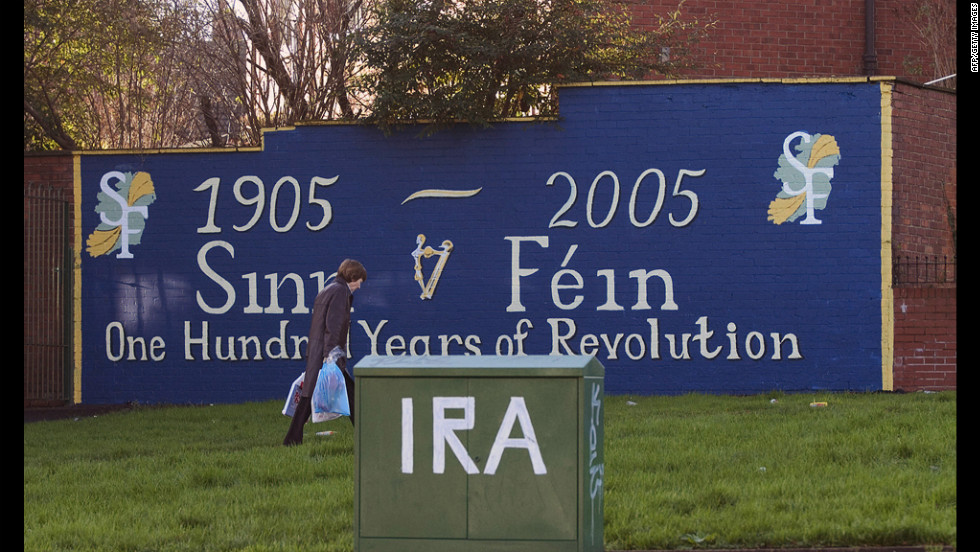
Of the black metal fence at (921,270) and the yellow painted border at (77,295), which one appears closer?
the black metal fence at (921,270)

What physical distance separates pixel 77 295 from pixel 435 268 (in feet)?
16.5

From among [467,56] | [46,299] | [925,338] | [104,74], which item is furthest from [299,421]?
[104,74]

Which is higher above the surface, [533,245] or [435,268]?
[533,245]

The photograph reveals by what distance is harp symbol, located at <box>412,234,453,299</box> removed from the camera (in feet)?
49.0

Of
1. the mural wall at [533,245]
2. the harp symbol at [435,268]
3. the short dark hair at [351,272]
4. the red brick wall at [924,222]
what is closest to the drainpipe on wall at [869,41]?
the red brick wall at [924,222]

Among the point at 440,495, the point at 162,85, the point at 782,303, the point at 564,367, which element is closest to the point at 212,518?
the point at 440,495

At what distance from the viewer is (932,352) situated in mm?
14141

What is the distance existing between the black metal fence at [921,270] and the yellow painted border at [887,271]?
13 cm

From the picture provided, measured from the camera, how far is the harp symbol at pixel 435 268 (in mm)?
14945

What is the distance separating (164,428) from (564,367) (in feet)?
28.7

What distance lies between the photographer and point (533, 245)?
14.8m

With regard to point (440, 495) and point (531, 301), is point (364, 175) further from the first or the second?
point (440, 495)

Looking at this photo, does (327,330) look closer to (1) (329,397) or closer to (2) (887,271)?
(1) (329,397)

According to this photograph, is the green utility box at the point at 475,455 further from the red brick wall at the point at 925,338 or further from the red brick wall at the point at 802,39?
the red brick wall at the point at 802,39
